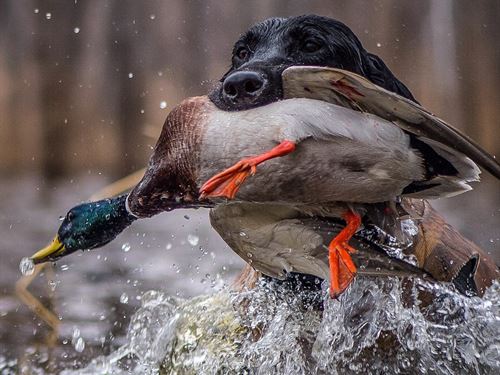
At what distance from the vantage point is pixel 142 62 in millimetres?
6387

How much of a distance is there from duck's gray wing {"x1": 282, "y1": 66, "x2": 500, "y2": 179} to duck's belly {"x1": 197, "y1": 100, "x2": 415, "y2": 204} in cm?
8

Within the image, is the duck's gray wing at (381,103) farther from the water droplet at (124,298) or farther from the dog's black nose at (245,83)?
the water droplet at (124,298)

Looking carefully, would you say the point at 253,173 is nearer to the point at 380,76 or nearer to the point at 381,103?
the point at 381,103

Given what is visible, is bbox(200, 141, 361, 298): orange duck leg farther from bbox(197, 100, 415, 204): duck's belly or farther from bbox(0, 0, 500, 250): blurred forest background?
bbox(0, 0, 500, 250): blurred forest background

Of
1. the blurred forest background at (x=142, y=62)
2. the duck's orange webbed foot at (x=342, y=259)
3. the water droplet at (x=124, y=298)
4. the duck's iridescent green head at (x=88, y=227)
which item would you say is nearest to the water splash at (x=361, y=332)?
the duck's orange webbed foot at (x=342, y=259)

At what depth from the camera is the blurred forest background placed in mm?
6125

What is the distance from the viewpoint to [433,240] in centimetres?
266

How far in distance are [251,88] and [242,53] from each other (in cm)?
34

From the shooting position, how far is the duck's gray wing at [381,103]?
7.01 ft

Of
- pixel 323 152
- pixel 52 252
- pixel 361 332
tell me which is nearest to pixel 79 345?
pixel 52 252

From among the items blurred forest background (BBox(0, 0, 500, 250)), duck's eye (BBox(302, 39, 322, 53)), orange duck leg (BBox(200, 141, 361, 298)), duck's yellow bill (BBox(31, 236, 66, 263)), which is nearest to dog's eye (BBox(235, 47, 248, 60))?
duck's eye (BBox(302, 39, 322, 53))

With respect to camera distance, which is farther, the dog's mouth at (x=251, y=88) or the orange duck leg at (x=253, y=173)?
the dog's mouth at (x=251, y=88)

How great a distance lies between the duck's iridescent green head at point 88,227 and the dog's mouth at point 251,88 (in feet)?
2.10

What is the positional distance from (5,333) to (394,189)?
2.02 metres
